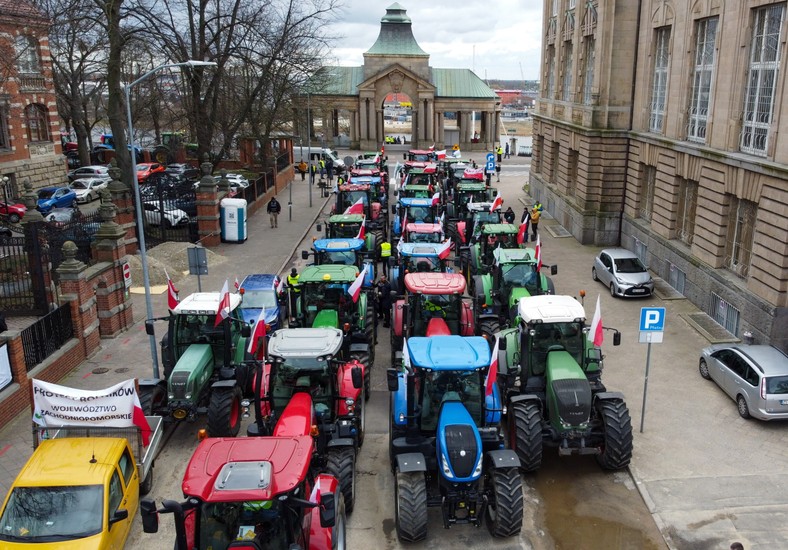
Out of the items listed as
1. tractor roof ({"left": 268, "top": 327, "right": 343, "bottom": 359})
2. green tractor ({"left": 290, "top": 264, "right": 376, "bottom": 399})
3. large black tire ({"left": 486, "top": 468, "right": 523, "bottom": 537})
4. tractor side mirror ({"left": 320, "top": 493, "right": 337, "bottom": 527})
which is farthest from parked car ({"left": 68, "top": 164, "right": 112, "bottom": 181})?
tractor side mirror ({"left": 320, "top": 493, "right": 337, "bottom": 527})

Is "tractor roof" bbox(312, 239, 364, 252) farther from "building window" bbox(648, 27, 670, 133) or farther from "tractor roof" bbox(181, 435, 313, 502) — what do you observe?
"building window" bbox(648, 27, 670, 133)

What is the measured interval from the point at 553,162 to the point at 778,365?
993 inches

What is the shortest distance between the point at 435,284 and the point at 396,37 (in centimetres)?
5842

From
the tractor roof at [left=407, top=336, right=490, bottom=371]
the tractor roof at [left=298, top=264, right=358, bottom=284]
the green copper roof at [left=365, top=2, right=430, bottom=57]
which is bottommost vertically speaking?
the tractor roof at [left=407, top=336, right=490, bottom=371]

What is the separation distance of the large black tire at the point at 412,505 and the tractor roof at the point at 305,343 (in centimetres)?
224

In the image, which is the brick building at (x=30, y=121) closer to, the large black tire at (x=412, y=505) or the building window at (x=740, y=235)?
the large black tire at (x=412, y=505)

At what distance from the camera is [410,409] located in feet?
33.7

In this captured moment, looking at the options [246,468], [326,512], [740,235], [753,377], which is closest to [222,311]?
[246,468]

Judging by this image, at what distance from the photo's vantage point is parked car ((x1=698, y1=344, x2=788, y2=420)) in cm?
1330

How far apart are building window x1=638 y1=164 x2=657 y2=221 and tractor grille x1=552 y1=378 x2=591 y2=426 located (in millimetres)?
17821

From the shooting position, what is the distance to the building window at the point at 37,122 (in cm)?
4150

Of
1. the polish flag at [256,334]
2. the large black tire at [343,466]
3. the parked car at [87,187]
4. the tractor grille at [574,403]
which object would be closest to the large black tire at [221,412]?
the polish flag at [256,334]

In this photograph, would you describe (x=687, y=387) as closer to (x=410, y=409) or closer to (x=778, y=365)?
(x=778, y=365)

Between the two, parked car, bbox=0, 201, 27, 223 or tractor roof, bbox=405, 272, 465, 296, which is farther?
parked car, bbox=0, 201, 27, 223
